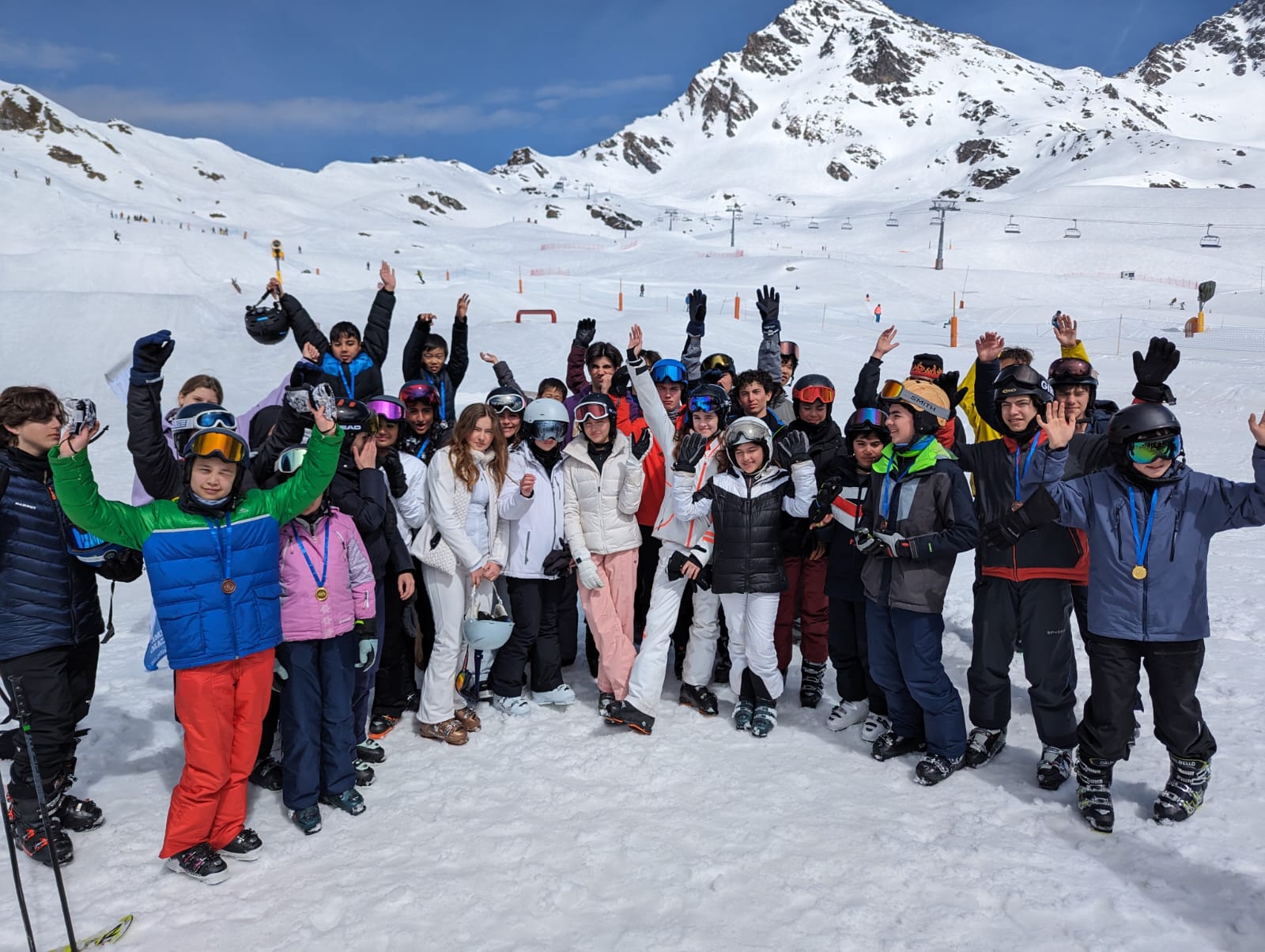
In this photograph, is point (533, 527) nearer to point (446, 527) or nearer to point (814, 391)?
point (446, 527)

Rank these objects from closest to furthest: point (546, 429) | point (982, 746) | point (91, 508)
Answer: point (91, 508), point (982, 746), point (546, 429)

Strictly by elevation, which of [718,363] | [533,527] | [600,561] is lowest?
[600,561]

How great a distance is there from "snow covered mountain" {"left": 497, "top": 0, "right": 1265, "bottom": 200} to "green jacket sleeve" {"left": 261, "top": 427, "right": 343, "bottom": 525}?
349 feet

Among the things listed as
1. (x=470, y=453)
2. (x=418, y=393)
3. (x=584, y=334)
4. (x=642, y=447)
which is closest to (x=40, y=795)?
(x=470, y=453)

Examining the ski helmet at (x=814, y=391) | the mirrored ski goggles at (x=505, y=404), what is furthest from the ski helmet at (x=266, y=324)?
the ski helmet at (x=814, y=391)

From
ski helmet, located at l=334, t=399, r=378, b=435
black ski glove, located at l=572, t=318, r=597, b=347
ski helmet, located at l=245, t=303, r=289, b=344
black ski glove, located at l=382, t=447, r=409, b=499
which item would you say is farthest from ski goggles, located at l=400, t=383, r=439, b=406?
black ski glove, located at l=572, t=318, r=597, b=347

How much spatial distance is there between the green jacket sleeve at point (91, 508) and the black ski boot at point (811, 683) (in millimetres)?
4220

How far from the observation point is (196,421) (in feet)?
11.7

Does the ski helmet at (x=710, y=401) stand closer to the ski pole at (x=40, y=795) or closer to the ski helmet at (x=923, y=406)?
the ski helmet at (x=923, y=406)

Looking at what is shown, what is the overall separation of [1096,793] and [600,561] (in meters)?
3.20

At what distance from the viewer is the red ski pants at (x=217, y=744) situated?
3.62 m

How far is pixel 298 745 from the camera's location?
13.3 ft

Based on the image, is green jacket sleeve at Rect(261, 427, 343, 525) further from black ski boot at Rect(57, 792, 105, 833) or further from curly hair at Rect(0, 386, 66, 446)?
black ski boot at Rect(57, 792, 105, 833)

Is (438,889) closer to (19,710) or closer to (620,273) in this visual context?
(19,710)
